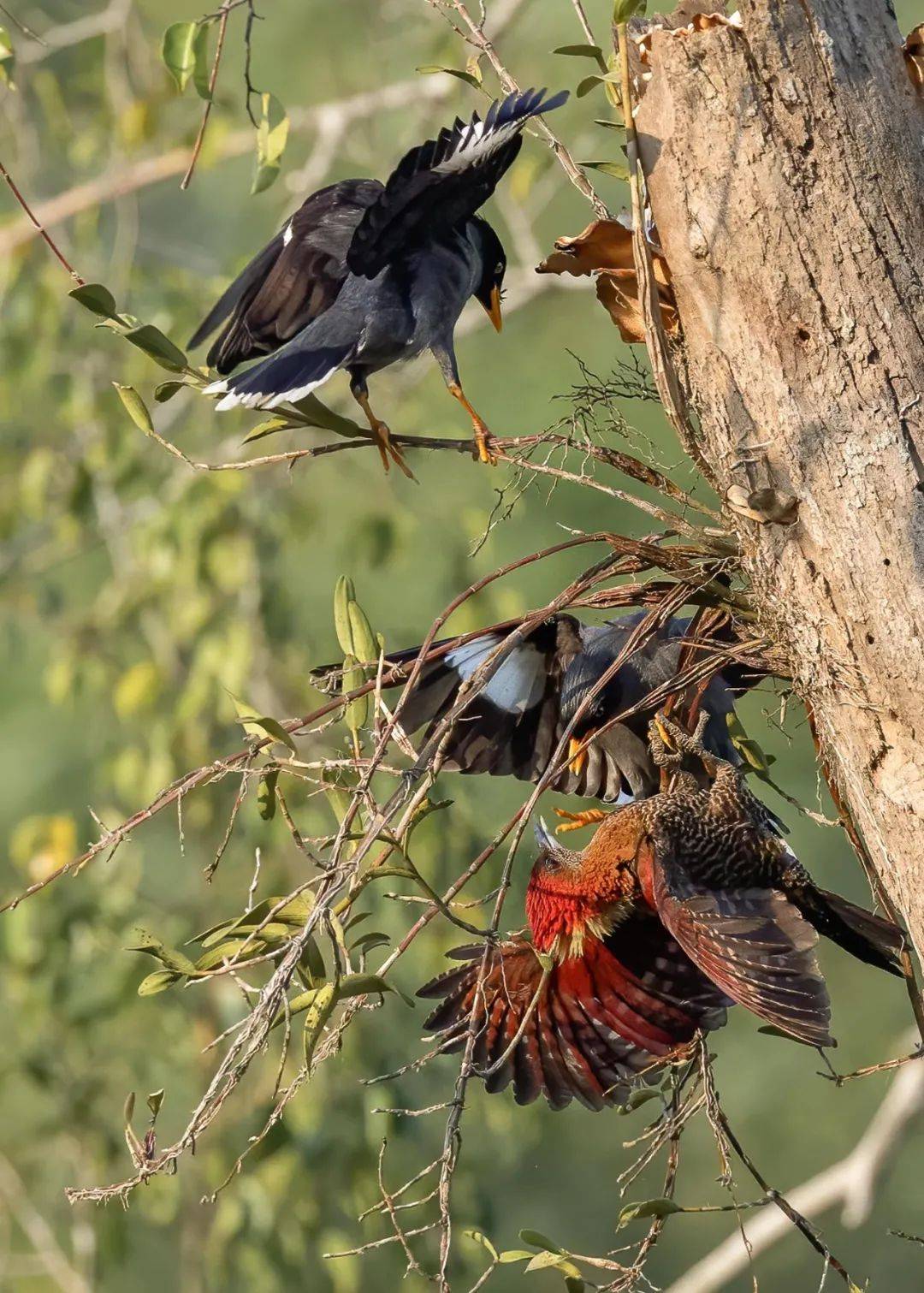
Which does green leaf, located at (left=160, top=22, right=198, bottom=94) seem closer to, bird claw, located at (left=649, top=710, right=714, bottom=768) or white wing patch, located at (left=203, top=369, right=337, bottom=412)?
white wing patch, located at (left=203, top=369, right=337, bottom=412)

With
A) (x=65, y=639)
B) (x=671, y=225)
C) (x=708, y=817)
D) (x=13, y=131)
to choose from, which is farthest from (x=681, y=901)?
(x=13, y=131)

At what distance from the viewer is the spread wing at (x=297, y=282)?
1920mm

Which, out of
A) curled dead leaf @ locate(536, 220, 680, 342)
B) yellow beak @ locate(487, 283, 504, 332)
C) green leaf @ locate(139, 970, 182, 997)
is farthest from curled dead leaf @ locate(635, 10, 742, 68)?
yellow beak @ locate(487, 283, 504, 332)

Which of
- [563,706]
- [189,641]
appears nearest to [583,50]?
[563,706]

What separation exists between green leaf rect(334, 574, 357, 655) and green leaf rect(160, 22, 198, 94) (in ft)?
1.48

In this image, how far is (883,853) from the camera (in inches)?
47.1

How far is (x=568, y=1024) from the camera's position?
147cm

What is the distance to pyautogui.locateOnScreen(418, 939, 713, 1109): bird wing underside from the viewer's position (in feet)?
4.66

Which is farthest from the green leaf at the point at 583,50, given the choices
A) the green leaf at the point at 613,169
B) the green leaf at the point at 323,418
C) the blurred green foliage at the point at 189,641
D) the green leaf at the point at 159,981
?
the blurred green foliage at the point at 189,641

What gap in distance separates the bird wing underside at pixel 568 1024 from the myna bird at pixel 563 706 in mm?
221

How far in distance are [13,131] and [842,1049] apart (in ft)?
16.1

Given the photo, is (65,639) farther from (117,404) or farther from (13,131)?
(13,131)

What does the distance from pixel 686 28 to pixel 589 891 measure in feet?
2.53

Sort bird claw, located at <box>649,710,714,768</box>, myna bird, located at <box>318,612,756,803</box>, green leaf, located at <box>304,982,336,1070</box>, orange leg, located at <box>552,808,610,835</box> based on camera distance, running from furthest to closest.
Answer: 1. orange leg, located at <box>552,808,610,835</box>
2. myna bird, located at <box>318,612,756,803</box>
3. bird claw, located at <box>649,710,714,768</box>
4. green leaf, located at <box>304,982,336,1070</box>
